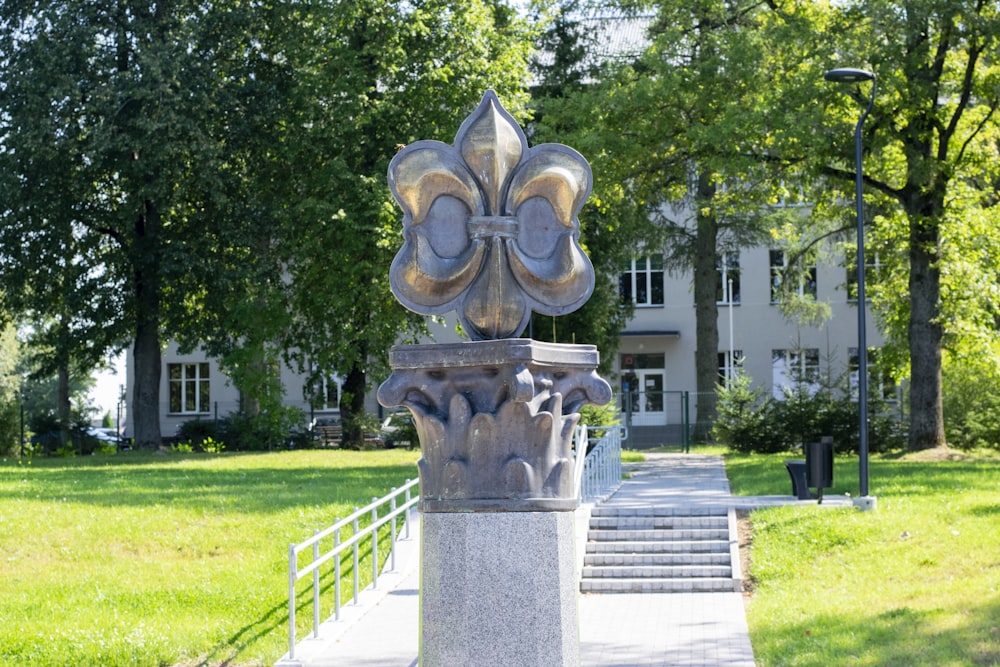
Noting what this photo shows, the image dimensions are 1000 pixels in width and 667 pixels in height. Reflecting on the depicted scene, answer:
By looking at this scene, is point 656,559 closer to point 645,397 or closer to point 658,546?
point 658,546

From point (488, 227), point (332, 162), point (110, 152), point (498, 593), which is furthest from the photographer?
point (110, 152)

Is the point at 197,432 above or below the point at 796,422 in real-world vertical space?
below

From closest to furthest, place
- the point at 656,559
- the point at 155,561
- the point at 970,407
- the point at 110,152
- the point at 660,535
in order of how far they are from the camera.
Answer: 1. the point at 155,561
2. the point at 656,559
3. the point at 660,535
4. the point at 110,152
5. the point at 970,407

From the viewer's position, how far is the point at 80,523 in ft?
53.9

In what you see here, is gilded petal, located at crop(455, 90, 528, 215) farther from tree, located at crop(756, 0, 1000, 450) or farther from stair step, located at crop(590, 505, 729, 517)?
tree, located at crop(756, 0, 1000, 450)

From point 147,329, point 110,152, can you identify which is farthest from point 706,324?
point 110,152

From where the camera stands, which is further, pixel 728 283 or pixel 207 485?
pixel 728 283

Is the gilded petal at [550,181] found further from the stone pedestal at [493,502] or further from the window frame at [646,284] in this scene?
the window frame at [646,284]

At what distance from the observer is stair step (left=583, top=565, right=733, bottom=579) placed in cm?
1554

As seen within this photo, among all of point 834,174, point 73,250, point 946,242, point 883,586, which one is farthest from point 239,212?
point 883,586

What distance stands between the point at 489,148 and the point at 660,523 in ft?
36.9

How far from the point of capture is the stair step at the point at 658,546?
53.5 ft

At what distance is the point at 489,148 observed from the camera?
6.73 meters

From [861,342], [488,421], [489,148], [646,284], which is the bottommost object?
[488,421]
